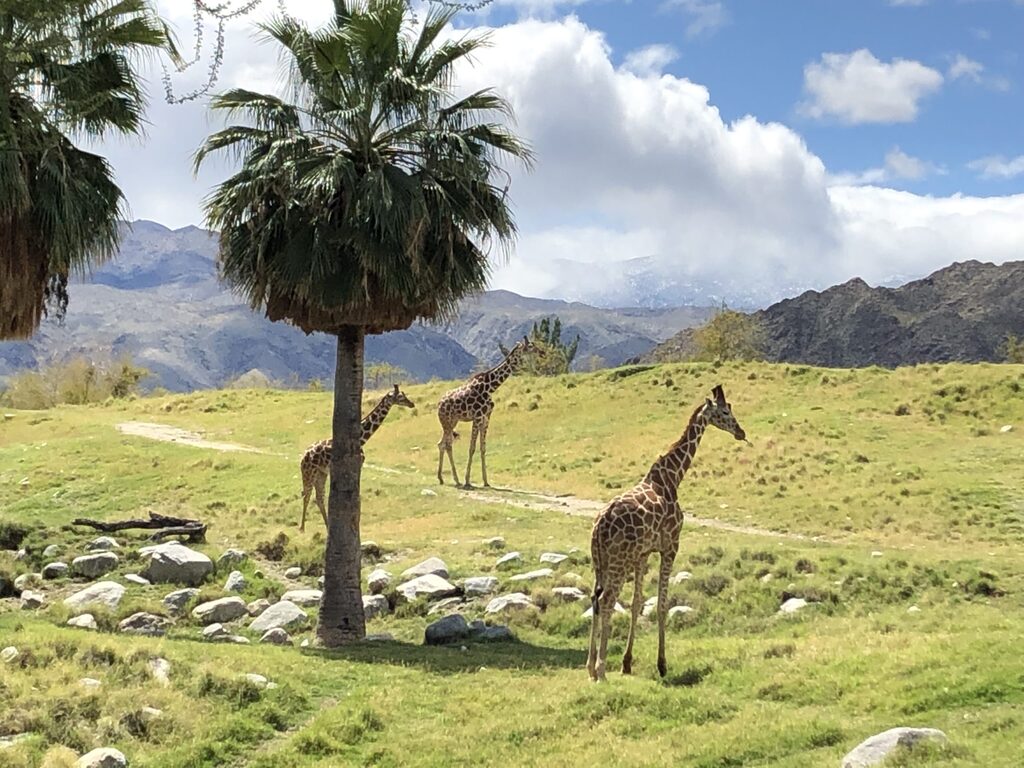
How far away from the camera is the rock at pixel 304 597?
20328mm

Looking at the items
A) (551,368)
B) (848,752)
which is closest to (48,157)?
(848,752)

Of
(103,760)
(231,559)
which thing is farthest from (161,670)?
(231,559)

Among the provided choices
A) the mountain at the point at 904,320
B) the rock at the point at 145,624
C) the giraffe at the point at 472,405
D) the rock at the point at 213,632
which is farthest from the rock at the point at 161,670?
the mountain at the point at 904,320

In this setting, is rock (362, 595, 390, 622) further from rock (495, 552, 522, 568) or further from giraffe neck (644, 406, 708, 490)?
giraffe neck (644, 406, 708, 490)

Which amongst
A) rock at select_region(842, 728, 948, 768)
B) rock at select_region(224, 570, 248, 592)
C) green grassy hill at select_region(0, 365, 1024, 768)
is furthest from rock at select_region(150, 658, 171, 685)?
rock at select_region(224, 570, 248, 592)

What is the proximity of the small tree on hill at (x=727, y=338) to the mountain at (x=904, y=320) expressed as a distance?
249 ft

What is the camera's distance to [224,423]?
5028cm

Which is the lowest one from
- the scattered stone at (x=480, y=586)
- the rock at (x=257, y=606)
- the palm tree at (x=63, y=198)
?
the rock at (x=257, y=606)

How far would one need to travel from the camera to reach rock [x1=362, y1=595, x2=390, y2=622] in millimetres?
19611

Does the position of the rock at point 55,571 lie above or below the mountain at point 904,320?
below

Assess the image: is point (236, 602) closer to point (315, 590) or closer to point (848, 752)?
point (315, 590)

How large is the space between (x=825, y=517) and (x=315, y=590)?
13.7m

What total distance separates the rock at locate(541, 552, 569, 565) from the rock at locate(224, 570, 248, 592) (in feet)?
20.7

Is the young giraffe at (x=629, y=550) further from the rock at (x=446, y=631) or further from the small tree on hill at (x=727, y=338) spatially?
the small tree on hill at (x=727, y=338)
